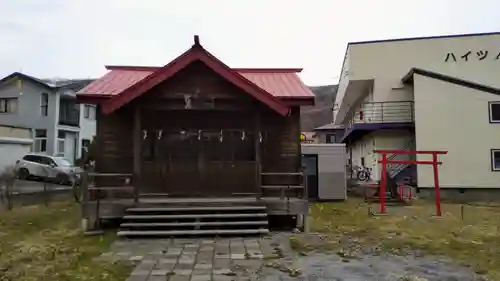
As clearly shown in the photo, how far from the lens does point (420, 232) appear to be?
1083cm

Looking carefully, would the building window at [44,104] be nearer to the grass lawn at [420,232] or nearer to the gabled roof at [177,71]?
the gabled roof at [177,71]

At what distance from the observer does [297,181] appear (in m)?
12.6

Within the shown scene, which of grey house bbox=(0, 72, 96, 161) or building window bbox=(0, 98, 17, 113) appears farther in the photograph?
building window bbox=(0, 98, 17, 113)

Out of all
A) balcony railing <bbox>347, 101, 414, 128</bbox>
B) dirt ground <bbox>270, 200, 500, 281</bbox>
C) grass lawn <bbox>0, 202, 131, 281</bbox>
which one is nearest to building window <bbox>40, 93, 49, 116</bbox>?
grass lawn <bbox>0, 202, 131, 281</bbox>

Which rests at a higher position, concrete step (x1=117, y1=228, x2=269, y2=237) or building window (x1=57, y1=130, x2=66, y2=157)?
building window (x1=57, y1=130, x2=66, y2=157)

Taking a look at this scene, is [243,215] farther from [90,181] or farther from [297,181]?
[90,181]

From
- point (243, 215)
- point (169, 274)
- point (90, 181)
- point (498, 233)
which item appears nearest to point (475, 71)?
point (498, 233)

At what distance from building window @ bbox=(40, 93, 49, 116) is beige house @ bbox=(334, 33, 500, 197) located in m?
20.2

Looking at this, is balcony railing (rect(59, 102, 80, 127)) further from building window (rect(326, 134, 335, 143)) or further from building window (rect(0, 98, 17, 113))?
building window (rect(326, 134, 335, 143))

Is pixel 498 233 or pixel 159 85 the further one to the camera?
pixel 159 85

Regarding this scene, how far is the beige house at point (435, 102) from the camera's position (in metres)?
20.7

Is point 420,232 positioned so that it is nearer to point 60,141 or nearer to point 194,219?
point 194,219

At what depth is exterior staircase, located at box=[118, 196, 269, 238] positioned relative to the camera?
9.73 metres

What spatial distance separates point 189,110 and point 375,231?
18.8 feet
